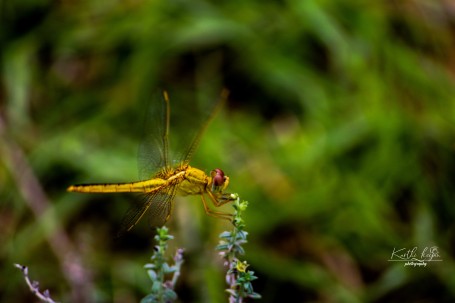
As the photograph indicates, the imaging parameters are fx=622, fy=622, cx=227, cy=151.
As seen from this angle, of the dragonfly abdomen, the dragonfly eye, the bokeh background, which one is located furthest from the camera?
the bokeh background

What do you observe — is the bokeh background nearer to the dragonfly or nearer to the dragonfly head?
the dragonfly

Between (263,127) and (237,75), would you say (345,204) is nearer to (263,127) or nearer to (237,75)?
(263,127)

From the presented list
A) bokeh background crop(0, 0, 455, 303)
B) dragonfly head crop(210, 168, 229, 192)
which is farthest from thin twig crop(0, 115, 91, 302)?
dragonfly head crop(210, 168, 229, 192)

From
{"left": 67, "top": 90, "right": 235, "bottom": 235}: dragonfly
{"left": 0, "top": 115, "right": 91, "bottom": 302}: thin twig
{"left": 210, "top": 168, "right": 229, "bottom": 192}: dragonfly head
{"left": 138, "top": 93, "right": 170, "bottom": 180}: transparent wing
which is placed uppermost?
{"left": 0, "top": 115, "right": 91, "bottom": 302}: thin twig

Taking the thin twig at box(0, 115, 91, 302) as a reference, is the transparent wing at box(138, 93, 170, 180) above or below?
below

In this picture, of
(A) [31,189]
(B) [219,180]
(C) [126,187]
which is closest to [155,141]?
(C) [126,187]
